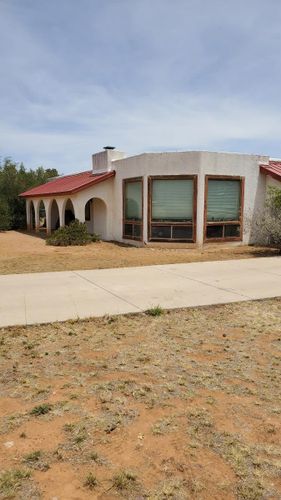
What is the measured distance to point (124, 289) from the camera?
836 cm

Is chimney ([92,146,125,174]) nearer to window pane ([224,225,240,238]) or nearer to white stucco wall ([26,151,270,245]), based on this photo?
white stucco wall ([26,151,270,245])

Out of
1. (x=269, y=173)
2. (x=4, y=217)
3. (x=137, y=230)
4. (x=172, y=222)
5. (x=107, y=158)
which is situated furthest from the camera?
(x=4, y=217)

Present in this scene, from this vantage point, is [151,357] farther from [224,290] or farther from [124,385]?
[224,290]

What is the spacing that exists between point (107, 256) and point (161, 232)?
3.36m

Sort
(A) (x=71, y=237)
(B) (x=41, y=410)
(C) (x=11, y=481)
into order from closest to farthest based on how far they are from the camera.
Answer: (C) (x=11, y=481) → (B) (x=41, y=410) → (A) (x=71, y=237)

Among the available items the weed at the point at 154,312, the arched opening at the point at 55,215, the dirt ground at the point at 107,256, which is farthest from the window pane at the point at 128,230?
the weed at the point at 154,312

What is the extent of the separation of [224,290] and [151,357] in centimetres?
374

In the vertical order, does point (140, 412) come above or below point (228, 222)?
below

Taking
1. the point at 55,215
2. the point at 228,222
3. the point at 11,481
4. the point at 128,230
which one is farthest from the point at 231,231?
the point at 11,481

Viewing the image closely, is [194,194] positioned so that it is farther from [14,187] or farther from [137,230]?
[14,187]

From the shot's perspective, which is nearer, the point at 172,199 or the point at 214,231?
the point at 172,199

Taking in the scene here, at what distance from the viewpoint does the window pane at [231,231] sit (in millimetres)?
16875

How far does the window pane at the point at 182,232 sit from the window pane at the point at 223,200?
3.06 feet

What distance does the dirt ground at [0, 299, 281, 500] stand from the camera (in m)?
2.84
